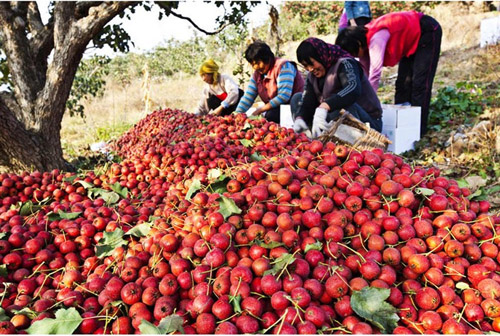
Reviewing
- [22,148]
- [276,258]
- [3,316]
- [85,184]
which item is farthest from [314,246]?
[22,148]

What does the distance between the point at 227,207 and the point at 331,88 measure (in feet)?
9.12

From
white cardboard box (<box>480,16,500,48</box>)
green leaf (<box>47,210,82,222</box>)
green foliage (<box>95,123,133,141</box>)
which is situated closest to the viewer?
green leaf (<box>47,210,82,222</box>)

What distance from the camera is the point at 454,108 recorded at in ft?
17.8

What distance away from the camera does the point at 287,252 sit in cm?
121

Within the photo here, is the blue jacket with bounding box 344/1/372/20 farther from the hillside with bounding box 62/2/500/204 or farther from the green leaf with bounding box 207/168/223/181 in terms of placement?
the green leaf with bounding box 207/168/223/181

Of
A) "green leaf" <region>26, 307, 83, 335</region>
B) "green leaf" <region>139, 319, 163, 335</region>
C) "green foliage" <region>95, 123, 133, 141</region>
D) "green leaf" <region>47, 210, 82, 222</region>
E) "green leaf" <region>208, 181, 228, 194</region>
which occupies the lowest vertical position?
"green foliage" <region>95, 123, 133, 141</region>

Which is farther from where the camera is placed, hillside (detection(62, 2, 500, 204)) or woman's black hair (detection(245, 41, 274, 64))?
woman's black hair (detection(245, 41, 274, 64))

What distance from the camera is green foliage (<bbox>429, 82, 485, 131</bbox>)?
205 inches

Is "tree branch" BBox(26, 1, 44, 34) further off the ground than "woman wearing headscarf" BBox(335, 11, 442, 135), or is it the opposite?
"tree branch" BBox(26, 1, 44, 34)

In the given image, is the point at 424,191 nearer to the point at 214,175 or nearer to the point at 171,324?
the point at 214,175

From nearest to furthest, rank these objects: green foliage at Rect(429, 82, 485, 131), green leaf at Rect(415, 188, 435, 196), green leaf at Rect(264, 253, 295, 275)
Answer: green leaf at Rect(264, 253, 295, 275), green leaf at Rect(415, 188, 435, 196), green foliage at Rect(429, 82, 485, 131)

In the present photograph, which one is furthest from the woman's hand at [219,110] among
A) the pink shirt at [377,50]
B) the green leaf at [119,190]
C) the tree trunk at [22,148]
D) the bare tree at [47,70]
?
the green leaf at [119,190]

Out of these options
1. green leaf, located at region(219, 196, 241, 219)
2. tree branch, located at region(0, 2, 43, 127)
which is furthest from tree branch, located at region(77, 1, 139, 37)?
green leaf, located at region(219, 196, 241, 219)

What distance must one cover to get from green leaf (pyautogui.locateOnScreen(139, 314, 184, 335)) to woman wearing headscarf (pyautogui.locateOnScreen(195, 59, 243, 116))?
4606 millimetres
